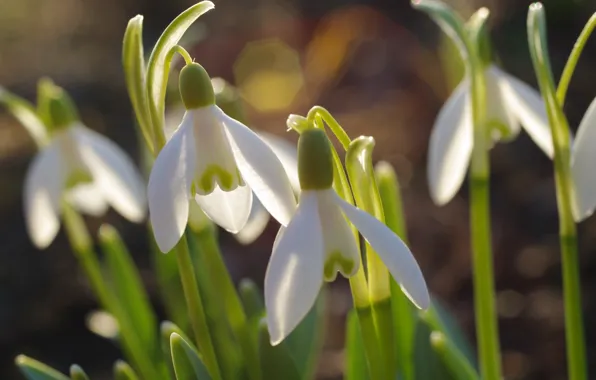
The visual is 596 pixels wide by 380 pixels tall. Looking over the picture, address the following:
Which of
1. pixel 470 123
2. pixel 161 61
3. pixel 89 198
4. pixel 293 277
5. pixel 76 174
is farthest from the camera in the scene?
pixel 89 198

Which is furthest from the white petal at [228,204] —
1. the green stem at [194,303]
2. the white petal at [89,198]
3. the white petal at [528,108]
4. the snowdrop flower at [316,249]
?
the white petal at [89,198]

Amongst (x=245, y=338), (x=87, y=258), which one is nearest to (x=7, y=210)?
(x=87, y=258)

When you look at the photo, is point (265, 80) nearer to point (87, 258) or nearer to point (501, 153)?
point (501, 153)

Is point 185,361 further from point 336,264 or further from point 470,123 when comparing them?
point 470,123

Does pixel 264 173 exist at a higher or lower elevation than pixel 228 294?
higher

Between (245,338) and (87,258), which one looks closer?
(245,338)

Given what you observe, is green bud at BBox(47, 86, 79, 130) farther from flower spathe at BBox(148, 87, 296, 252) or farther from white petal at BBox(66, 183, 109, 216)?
flower spathe at BBox(148, 87, 296, 252)

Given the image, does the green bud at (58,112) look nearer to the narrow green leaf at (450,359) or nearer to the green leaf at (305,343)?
the green leaf at (305,343)

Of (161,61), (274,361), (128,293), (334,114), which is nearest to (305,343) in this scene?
(274,361)
